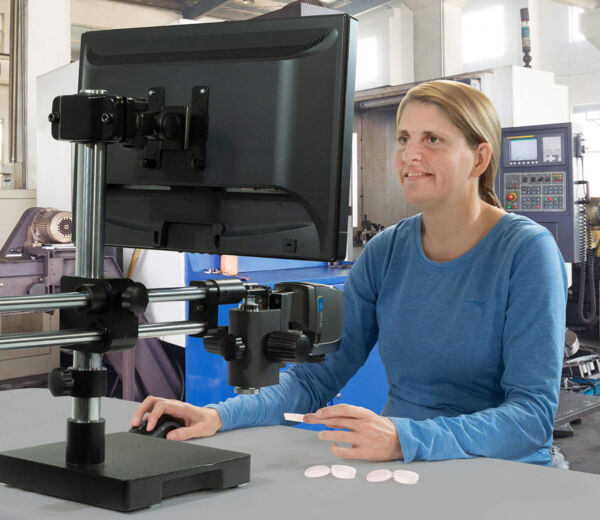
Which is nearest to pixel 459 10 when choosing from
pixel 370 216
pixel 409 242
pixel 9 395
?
pixel 370 216

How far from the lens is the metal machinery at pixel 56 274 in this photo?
348cm

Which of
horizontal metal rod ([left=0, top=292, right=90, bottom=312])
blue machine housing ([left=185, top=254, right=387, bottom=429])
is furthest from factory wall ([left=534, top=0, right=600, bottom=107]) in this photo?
horizontal metal rod ([left=0, top=292, right=90, bottom=312])

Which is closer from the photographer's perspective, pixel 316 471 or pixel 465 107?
pixel 316 471

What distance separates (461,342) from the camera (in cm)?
146

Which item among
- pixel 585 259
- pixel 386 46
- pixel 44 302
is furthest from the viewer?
pixel 386 46

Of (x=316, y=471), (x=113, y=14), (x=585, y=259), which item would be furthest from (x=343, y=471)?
(x=113, y=14)

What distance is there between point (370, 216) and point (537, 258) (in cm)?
379

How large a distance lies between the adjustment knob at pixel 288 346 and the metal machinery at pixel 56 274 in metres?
2.56

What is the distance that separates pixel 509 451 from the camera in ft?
4.01

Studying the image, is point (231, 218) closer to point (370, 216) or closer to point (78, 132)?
point (78, 132)

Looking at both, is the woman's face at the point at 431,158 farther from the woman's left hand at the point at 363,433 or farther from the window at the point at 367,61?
the window at the point at 367,61

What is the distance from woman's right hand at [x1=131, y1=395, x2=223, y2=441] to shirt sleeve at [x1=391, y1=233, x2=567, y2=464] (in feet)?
1.02

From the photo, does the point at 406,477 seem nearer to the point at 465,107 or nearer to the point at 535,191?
the point at 465,107

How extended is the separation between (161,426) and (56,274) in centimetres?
247
